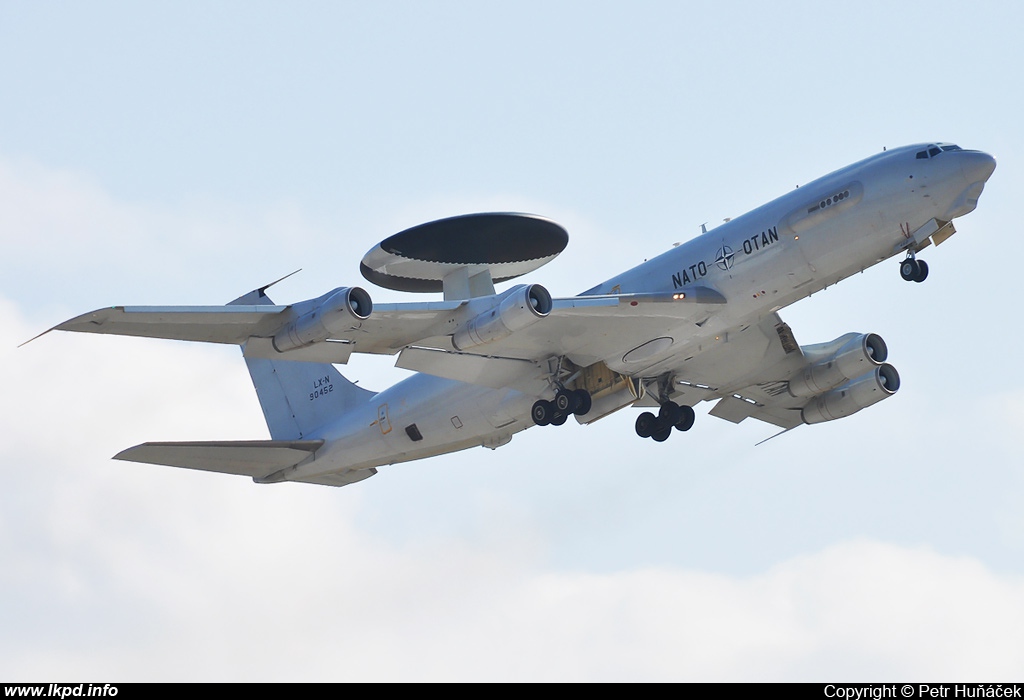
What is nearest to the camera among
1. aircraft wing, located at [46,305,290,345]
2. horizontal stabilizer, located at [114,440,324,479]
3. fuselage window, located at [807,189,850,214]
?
aircraft wing, located at [46,305,290,345]

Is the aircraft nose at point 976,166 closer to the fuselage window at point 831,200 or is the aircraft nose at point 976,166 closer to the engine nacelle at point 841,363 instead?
the fuselage window at point 831,200

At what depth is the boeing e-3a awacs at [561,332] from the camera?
112 ft

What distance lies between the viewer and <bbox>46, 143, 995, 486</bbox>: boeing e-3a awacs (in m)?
34.0

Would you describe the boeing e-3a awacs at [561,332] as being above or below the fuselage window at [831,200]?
below

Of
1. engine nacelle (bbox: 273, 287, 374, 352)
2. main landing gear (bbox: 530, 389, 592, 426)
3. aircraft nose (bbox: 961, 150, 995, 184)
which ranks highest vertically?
aircraft nose (bbox: 961, 150, 995, 184)

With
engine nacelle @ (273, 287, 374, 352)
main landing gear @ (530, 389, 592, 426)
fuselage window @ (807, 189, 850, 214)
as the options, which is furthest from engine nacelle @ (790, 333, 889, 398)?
engine nacelle @ (273, 287, 374, 352)

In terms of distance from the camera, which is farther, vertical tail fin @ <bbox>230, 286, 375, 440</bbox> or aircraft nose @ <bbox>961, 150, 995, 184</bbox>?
vertical tail fin @ <bbox>230, 286, 375, 440</bbox>

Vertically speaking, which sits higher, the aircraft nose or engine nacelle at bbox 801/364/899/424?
the aircraft nose

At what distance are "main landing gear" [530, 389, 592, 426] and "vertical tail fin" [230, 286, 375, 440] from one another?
8.40 m

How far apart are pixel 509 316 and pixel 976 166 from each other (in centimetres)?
1266

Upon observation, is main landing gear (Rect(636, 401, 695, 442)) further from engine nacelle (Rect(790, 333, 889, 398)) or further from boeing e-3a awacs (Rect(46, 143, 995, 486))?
engine nacelle (Rect(790, 333, 889, 398))

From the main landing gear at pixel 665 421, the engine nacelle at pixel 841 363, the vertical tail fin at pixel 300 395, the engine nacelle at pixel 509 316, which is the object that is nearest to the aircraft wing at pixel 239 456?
the vertical tail fin at pixel 300 395

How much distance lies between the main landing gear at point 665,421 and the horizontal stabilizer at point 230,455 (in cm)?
1078
